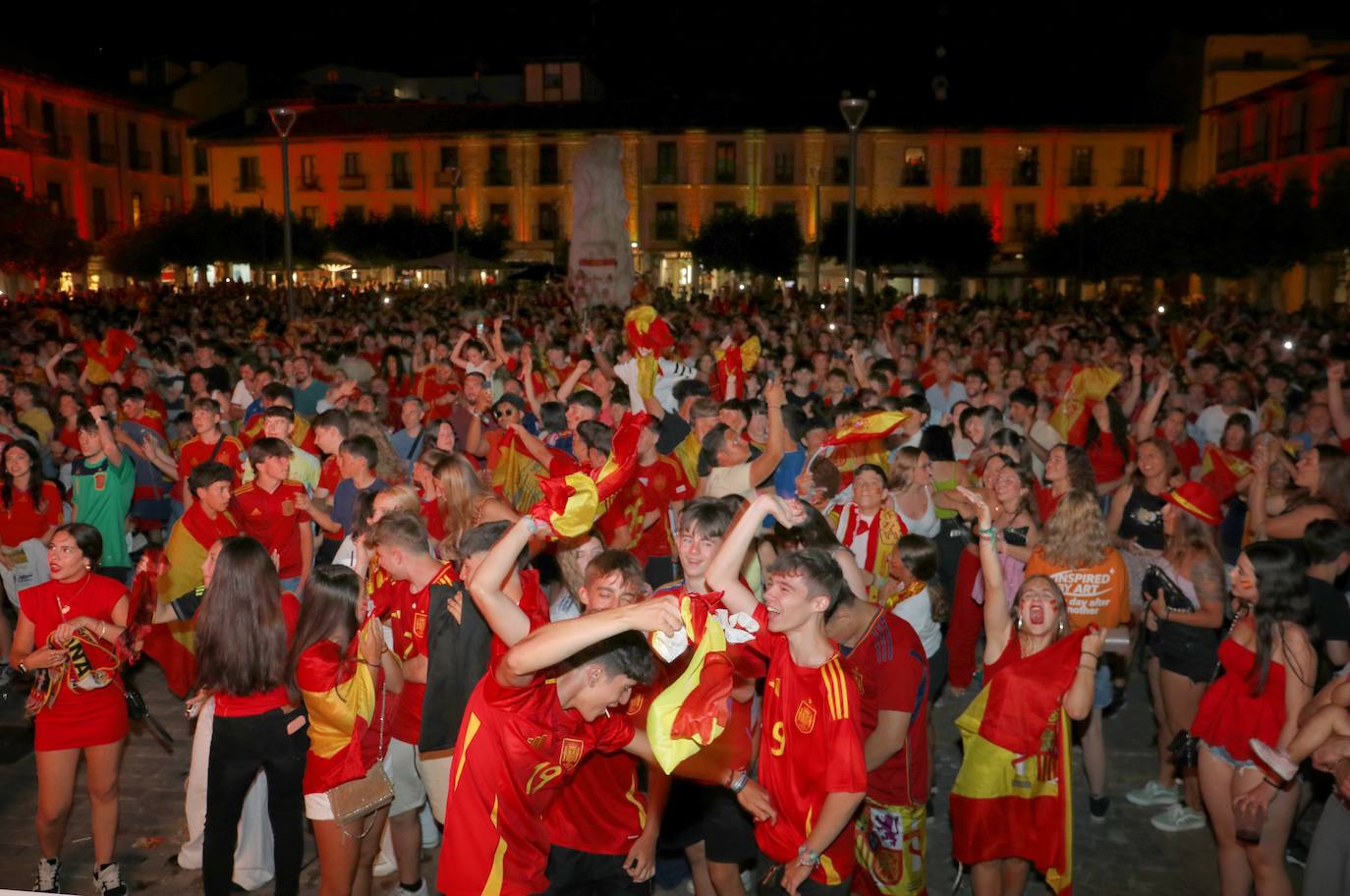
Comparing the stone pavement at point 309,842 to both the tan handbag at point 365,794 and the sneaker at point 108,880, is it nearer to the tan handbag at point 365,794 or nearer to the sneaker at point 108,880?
the sneaker at point 108,880

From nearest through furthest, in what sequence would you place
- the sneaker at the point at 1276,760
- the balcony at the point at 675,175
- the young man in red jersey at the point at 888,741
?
1. the sneaker at the point at 1276,760
2. the young man in red jersey at the point at 888,741
3. the balcony at the point at 675,175

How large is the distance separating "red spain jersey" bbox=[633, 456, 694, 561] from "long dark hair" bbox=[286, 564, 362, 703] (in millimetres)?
2872

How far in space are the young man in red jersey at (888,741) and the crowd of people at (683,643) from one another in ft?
0.05

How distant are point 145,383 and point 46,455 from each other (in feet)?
6.27

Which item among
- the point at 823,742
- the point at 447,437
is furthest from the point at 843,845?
the point at 447,437

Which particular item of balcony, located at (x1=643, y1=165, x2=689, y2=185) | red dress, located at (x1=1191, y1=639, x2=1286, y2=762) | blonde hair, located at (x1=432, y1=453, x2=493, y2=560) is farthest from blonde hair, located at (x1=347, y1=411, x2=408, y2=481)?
balcony, located at (x1=643, y1=165, x2=689, y2=185)

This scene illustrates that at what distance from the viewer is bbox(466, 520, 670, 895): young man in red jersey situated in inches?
151

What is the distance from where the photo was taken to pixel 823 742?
3.61 m

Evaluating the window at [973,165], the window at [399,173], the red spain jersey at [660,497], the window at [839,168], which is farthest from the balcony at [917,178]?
the red spain jersey at [660,497]

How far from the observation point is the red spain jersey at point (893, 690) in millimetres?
4219

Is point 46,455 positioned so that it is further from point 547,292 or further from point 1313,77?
point 1313,77

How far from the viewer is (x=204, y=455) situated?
25.0ft

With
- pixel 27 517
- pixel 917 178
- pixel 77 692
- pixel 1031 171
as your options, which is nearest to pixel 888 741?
pixel 77 692

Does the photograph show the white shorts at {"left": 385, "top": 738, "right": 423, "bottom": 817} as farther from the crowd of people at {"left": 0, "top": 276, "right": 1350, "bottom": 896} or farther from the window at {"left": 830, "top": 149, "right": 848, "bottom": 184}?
the window at {"left": 830, "top": 149, "right": 848, "bottom": 184}
